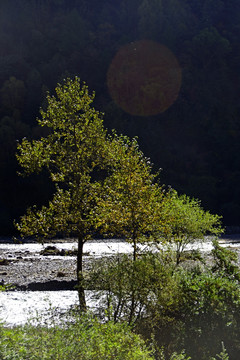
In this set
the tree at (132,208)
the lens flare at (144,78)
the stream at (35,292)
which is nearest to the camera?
the tree at (132,208)

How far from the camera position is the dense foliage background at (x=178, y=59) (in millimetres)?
74688

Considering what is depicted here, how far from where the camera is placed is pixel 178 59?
4124 inches

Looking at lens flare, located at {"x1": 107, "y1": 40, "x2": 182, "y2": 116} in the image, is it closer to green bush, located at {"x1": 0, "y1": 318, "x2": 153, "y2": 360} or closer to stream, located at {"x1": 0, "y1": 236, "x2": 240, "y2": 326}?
stream, located at {"x1": 0, "y1": 236, "x2": 240, "y2": 326}

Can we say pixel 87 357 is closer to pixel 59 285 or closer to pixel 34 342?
pixel 34 342

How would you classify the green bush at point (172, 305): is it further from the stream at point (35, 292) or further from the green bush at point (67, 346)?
the green bush at point (67, 346)

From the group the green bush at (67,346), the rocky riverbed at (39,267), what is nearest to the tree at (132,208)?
the rocky riverbed at (39,267)

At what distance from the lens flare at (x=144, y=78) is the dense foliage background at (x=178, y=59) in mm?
1794

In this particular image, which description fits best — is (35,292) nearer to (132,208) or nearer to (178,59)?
(132,208)

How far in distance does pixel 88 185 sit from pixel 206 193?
60.7m

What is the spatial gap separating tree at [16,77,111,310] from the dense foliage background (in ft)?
159

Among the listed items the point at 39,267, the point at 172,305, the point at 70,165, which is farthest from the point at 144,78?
the point at 172,305

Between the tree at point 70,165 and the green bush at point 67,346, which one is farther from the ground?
the tree at point 70,165

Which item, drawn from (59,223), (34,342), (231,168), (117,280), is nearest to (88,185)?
(59,223)

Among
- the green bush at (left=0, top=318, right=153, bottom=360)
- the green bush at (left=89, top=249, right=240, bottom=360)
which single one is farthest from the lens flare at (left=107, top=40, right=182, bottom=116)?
the green bush at (left=0, top=318, right=153, bottom=360)
